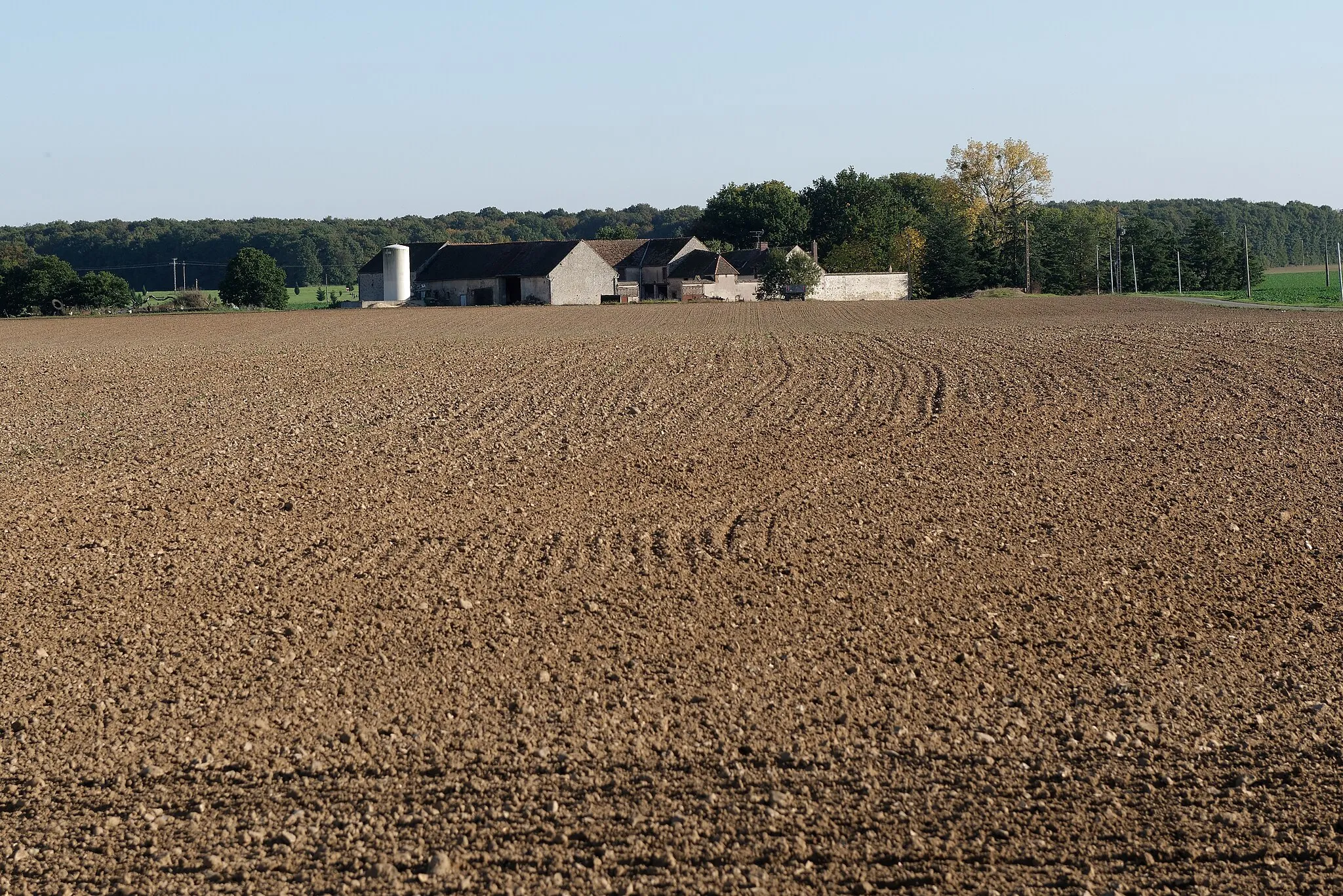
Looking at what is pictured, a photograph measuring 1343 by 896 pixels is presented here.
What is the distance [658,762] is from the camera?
6531 millimetres

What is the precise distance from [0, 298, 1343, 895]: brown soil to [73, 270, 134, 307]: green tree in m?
59.7

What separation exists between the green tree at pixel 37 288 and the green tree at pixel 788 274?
41.7 meters

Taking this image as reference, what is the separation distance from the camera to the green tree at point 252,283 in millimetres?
79750

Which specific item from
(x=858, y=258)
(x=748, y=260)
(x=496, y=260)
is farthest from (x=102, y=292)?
(x=858, y=258)

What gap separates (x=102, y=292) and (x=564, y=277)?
1020 inches

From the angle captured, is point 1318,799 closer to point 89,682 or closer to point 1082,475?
point 89,682

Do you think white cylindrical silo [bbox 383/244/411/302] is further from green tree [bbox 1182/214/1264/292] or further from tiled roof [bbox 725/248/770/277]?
green tree [bbox 1182/214/1264/292]

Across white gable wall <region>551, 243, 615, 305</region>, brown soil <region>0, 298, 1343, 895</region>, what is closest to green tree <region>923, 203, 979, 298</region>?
white gable wall <region>551, 243, 615, 305</region>

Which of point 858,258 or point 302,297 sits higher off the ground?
point 858,258

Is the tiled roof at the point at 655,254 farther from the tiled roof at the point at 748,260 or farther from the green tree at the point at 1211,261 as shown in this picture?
the green tree at the point at 1211,261

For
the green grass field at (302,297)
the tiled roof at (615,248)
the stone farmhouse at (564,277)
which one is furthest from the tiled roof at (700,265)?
the green grass field at (302,297)

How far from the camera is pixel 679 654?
27.1 feet

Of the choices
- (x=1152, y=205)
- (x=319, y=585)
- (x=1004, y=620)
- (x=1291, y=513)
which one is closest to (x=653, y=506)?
(x=319, y=585)

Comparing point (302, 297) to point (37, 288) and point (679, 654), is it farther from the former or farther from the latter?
point (679, 654)
